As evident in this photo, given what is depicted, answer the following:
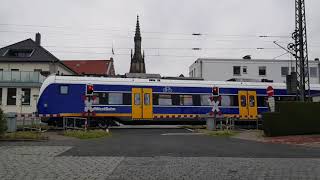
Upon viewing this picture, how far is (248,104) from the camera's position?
31531 millimetres

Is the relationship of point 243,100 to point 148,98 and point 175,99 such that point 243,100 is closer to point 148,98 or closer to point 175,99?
point 175,99

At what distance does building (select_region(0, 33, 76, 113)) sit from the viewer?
4494cm

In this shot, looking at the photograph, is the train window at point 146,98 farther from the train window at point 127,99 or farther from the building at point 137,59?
the building at point 137,59

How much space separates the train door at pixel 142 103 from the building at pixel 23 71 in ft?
50.7

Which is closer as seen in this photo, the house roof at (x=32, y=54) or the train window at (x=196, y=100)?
the train window at (x=196, y=100)

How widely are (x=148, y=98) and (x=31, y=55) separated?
28.3 metres

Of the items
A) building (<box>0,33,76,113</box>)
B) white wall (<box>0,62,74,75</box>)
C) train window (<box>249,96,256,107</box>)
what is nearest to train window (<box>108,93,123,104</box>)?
train window (<box>249,96,256,107</box>)

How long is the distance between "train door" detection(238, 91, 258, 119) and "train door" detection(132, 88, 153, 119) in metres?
6.49

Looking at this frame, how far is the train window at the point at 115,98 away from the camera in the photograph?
28.7 meters

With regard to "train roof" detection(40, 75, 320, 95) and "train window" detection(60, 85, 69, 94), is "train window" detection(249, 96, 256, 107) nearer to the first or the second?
"train roof" detection(40, 75, 320, 95)

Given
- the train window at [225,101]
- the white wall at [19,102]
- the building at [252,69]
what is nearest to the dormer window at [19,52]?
the white wall at [19,102]

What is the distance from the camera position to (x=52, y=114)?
27359 millimetres

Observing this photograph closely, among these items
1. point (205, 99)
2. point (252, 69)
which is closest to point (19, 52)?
point (252, 69)

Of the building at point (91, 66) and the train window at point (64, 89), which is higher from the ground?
the building at point (91, 66)
